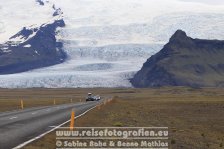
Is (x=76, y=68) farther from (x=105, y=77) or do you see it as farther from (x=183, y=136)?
(x=183, y=136)

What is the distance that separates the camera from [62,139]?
74.3 feet

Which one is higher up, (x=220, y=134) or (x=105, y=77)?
(x=220, y=134)

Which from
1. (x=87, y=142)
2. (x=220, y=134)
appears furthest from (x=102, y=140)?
Answer: (x=220, y=134)

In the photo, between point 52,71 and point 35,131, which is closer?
point 35,131

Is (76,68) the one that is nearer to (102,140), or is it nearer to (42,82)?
(42,82)

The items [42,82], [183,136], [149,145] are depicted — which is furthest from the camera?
[42,82]

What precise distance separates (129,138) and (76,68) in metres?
176

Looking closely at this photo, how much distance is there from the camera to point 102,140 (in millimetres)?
22406

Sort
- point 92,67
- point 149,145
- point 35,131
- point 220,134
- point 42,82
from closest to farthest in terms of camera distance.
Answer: point 149,145 < point 35,131 < point 220,134 < point 42,82 < point 92,67

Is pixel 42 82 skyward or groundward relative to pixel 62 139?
groundward

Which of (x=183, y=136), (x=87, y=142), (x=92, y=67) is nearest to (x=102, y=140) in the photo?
(x=87, y=142)

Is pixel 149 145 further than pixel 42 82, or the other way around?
pixel 42 82

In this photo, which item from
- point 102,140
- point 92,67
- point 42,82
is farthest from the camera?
point 92,67

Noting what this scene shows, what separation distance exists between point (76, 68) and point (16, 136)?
176 metres
